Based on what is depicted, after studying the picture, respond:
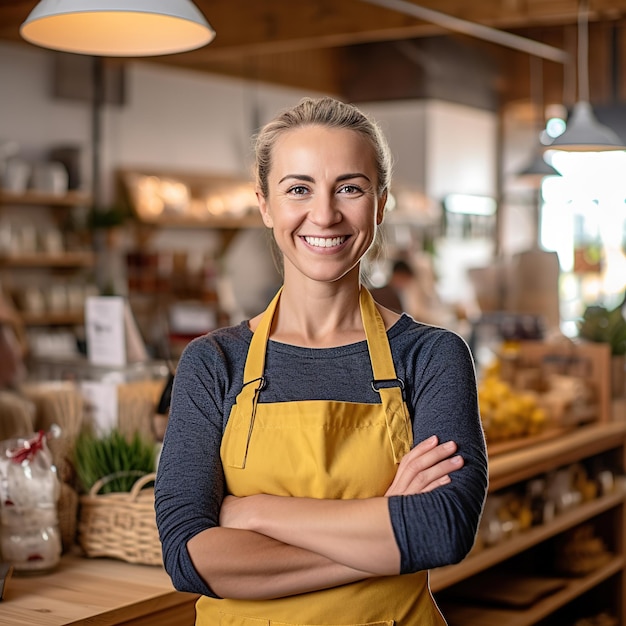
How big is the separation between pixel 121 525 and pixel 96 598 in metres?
0.29

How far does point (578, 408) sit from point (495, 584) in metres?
0.86

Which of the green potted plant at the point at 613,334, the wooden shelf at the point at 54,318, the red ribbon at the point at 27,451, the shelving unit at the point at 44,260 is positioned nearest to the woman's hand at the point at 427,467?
the red ribbon at the point at 27,451

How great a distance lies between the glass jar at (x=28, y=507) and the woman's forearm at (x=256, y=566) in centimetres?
77

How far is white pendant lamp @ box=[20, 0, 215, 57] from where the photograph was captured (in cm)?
256

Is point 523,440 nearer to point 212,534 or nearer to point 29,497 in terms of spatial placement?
point 29,497

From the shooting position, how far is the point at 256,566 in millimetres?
1823

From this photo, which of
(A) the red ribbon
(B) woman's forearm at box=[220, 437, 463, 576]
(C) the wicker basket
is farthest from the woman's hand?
(A) the red ribbon

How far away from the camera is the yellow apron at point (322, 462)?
1.90 metres

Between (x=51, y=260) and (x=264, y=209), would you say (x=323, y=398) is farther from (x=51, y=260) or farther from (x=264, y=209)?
(x=51, y=260)

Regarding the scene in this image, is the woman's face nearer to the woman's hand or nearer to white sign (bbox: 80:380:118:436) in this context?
the woman's hand

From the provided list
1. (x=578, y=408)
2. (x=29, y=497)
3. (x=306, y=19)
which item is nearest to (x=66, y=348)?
(x=306, y=19)

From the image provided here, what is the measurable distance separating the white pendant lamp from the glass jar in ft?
3.17

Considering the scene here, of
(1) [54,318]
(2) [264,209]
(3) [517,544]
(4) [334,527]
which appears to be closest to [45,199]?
(1) [54,318]

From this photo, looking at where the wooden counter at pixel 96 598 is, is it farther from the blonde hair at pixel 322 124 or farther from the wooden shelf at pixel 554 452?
the wooden shelf at pixel 554 452
